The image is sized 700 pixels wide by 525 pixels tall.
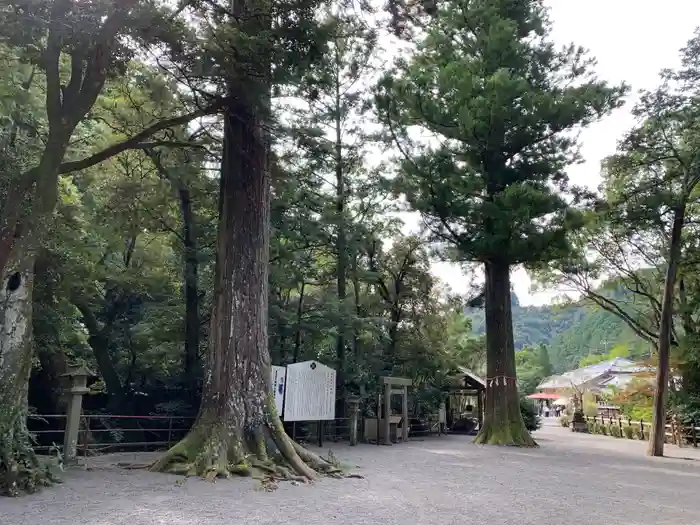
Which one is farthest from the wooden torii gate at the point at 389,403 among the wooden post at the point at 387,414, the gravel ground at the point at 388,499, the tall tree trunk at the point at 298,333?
the gravel ground at the point at 388,499

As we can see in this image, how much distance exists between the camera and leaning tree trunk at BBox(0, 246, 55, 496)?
17.1 ft

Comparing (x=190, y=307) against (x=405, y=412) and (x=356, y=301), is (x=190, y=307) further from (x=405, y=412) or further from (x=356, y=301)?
(x=405, y=412)

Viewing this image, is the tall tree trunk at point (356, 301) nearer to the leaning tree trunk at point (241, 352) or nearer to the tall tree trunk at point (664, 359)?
the leaning tree trunk at point (241, 352)

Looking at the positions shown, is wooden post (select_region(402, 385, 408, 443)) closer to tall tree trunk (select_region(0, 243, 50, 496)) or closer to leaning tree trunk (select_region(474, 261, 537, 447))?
leaning tree trunk (select_region(474, 261, 537, 447))

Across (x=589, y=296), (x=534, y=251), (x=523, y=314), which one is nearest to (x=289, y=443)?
(x=534, y=251)

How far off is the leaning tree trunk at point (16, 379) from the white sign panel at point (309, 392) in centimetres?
494

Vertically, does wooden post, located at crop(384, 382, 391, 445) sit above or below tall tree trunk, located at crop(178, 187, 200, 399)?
below

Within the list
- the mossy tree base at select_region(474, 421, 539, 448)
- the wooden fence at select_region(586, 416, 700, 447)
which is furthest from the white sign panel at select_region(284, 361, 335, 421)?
the wooden fence at select_region(586, 416, 700, 447)

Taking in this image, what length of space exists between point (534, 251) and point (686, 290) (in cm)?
833

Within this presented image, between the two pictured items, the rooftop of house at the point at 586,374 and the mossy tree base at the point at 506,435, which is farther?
the rooftop of house at the point at 586,374

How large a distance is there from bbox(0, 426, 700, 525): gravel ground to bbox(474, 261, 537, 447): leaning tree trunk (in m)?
4.33

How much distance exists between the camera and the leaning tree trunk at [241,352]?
6.68m

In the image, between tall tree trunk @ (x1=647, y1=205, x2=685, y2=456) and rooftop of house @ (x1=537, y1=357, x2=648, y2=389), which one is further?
rooftop of house @ (x1=537, y1=357, x2=648, y2=389)

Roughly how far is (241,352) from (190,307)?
4.68 meters
